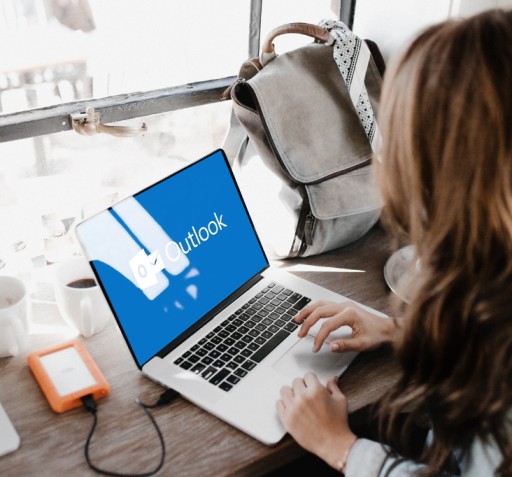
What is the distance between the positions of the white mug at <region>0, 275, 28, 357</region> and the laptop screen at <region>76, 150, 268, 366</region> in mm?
155

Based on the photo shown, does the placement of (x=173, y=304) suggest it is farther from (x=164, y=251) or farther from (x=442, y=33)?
(x=442, y=33)

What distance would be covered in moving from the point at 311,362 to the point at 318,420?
12 cm

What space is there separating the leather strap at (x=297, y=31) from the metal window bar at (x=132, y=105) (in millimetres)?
189

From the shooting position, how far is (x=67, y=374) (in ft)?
2.97

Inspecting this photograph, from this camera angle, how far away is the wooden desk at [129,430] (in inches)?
30.7

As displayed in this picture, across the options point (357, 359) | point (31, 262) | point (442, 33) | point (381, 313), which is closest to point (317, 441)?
point (357, 359)

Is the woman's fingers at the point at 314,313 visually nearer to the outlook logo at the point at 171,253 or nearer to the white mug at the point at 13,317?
the outlook logo at the point at 171,253

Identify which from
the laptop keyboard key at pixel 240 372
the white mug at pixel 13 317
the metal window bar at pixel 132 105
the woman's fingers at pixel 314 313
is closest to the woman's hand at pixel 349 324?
the woman's fingers at pixel 314 313

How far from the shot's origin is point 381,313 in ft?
3.48

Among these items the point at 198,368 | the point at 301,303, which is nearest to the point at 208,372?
the point at 198,368

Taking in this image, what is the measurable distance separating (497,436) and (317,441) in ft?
0.78

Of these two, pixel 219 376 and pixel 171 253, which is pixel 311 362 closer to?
pixel 219 376

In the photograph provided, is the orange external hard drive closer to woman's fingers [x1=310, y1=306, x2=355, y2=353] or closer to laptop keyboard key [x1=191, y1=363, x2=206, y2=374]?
laptop keyboard key [x1=191, y1=363, x2=206, y2=374]

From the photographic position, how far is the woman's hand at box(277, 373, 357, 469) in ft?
2.69
